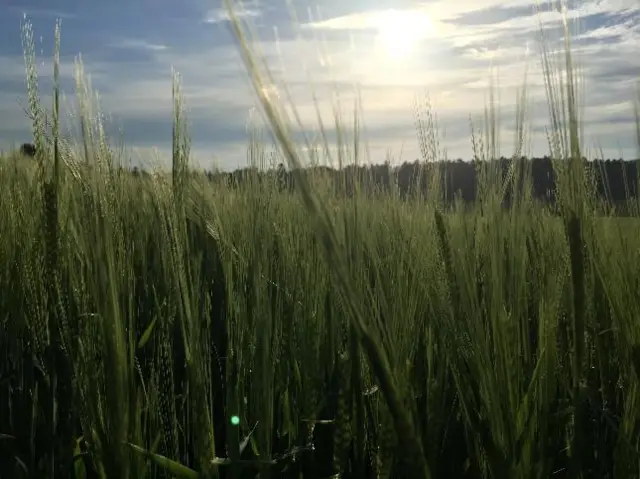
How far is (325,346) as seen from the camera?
1.28m

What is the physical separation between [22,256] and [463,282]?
40.2 inches

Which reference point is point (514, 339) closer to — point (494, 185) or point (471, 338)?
point (471, 338)

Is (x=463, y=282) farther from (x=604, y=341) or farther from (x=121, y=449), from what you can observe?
(x=604, y=341)

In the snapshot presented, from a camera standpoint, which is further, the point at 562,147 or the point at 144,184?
the point at 144,184

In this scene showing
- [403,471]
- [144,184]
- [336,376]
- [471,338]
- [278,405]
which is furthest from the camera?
[144,184]

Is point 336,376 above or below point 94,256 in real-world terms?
below

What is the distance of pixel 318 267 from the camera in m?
1.24

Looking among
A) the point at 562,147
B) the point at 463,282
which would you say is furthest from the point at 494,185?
the point at 463,282

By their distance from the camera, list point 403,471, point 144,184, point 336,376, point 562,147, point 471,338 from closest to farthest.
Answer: point 471,338 < point 562,147 < point 403,471 < point 336,376 < point 144,184

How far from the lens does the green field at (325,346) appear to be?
0.78 meters

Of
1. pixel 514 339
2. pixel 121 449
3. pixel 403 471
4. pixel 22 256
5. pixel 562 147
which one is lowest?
pixel 403 471

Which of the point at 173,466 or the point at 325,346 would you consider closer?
the point at 173,466

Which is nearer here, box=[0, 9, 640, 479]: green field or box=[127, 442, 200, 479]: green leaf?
box=[0, 9, 640, 479]: green field

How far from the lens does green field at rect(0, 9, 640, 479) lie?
0.78 meters
